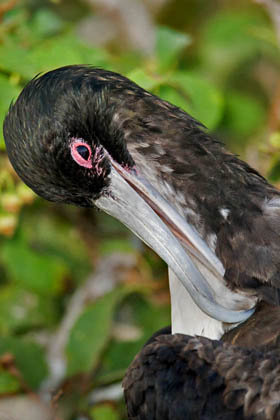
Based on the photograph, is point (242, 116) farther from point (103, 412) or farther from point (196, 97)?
point (103, 412)

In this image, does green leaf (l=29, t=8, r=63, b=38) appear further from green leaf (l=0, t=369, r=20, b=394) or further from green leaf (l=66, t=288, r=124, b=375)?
green leaf (l=0, t=369, r=20, b=394)

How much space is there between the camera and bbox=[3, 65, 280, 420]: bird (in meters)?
2.93

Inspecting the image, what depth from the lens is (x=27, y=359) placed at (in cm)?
402

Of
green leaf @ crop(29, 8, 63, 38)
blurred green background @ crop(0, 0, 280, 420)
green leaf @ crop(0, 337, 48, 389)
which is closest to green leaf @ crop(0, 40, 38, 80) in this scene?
blurred green background @ crop(0, 0, 280, 420)

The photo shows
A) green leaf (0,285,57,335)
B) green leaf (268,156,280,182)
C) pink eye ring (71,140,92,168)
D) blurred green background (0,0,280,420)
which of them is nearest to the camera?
pink eye ring (71,140,92,168)

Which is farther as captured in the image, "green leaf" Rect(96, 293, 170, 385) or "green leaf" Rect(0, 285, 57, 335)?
"green leaf" Rect(0, 285, 57, 335)

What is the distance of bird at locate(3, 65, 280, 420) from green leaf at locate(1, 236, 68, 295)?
141cm

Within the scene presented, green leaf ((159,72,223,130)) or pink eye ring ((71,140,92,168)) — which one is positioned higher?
green leaf ((159,72,223,130))

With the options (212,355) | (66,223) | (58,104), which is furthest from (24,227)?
(212,355)

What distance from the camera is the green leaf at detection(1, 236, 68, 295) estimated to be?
4.47m

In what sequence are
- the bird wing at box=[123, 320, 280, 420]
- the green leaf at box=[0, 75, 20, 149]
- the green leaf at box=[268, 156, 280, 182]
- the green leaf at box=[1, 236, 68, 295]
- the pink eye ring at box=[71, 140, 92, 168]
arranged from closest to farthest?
the bird wing at box=[123, 320, 280, 420] → the pink eye ring at box=[71, 140, 92, 168] → the green leaf at box=[0, 75, 20, 149] → the green leaf at box=[268, 156, 280, 182] → the green leaf at box=[1, 236, 68, 295]

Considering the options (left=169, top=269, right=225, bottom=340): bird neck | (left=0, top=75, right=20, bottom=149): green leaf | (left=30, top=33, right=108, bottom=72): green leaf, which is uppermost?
(left=30, top=33, right=108, bottom=72): green leaf

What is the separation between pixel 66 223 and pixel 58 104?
206cm

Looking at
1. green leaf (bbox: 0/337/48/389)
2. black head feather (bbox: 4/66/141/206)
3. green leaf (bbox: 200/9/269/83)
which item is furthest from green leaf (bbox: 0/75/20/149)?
green leaf (bbox: 200/9/269/83)
